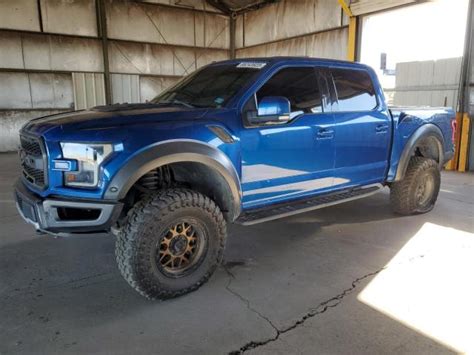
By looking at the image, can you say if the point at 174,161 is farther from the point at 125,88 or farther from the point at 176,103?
the point at 125,88

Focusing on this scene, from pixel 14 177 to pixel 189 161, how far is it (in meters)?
6.15

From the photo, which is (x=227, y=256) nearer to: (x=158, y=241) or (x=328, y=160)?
(x=158, y=241)

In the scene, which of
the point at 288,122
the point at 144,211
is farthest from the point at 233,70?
the point at 144,211

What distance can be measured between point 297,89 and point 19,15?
10.6 meters

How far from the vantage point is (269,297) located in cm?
283

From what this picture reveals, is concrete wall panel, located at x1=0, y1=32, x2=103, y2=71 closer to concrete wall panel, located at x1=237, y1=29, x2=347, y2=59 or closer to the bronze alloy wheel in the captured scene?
concrete wall panel, located at x1=237, y1=29, x2=347, y2=59

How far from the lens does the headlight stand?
2.44m

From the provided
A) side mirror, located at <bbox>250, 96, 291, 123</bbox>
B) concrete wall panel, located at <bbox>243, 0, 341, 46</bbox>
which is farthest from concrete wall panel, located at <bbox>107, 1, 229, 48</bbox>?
side mirror, located at <bbox>250, 96, 291, 123</bbox>

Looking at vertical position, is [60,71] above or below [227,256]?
above

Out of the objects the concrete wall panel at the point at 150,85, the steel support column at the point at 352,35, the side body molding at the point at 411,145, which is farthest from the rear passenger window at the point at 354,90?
the concrete wall panel at the point at 150,85

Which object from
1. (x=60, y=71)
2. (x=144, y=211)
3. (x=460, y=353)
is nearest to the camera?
(x=460, y=353)

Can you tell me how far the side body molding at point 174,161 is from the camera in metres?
2.47

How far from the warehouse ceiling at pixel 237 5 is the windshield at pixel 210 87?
10.9m

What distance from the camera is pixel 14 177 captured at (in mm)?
7449
